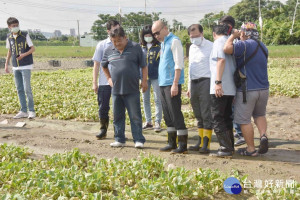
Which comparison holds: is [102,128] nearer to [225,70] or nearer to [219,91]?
[219,91]

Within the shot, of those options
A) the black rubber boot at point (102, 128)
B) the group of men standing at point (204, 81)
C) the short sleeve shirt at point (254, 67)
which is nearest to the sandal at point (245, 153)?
the group of men standing at point (204, 81)

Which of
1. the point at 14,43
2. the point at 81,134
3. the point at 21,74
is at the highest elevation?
the point at 14,43

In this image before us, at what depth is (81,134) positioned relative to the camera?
7.17 metres

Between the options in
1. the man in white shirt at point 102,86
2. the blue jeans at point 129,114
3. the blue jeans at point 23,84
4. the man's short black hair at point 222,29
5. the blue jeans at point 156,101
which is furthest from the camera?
the blue jeans at point 23,84

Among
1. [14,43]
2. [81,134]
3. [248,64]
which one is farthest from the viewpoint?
[14,43]

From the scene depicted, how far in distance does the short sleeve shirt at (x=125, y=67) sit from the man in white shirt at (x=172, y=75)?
0.45 meters

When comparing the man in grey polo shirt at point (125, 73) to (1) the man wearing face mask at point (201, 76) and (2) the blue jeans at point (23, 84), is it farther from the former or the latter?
(2) the blue jeans at point (23, 84)

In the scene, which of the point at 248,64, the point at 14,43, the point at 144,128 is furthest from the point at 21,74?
the point at 248,64

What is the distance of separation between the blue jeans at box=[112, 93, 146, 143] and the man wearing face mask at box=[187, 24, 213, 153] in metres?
0.91

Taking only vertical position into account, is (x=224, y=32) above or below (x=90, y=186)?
above

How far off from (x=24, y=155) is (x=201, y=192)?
2896mm

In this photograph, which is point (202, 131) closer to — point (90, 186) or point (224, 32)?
point (224, 32)

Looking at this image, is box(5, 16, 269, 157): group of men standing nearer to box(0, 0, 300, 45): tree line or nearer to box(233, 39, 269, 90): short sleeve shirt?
box(233, 39, 269, 90): short sleeve shirt

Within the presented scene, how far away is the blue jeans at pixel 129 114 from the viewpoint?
19.2 feet
